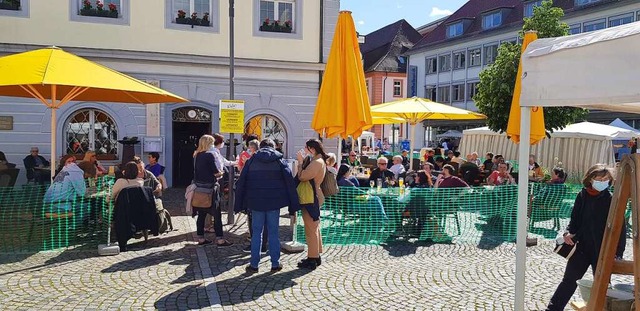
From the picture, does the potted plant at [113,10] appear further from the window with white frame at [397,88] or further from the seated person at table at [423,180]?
the window with white frame at [397,88]

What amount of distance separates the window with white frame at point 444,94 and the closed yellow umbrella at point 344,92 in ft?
131

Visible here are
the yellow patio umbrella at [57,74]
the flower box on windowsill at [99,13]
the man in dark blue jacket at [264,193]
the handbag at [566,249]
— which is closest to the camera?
the handbag at [566,249]

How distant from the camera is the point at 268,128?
16531 millimetres

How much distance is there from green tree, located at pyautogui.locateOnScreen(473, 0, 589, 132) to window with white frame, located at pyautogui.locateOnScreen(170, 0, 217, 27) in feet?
32.7

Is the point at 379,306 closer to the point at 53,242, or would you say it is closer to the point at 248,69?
the point at 53,242

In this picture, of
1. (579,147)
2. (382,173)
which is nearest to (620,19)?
(579,147)

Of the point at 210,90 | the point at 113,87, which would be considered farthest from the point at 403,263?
the point at 210,90

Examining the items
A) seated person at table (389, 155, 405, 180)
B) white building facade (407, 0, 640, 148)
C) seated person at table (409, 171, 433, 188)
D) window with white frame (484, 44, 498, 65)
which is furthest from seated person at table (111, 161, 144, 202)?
window with white frame (484, 44, 498, 65)

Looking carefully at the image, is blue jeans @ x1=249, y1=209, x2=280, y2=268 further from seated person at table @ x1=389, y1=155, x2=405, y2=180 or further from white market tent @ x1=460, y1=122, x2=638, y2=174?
white market tent @ x1=460, y1=122, x2=638, y2=174

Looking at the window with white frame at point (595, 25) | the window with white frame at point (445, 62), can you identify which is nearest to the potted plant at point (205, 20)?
the window with white frame at point (595, 25)

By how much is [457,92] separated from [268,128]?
3324 centimetres

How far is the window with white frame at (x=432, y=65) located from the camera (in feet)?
162

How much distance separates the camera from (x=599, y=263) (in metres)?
3.92

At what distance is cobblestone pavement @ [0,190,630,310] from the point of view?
570 cm
